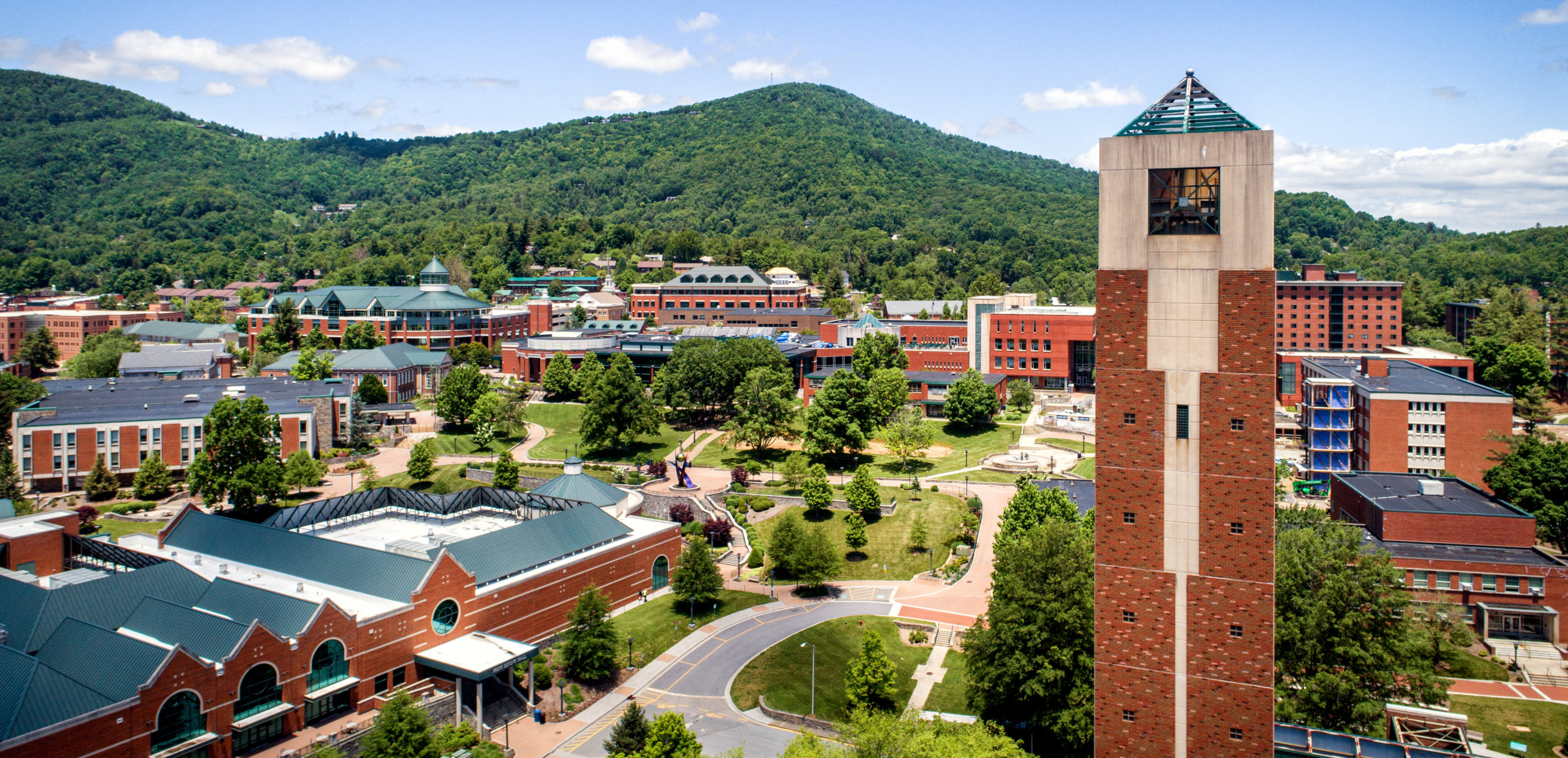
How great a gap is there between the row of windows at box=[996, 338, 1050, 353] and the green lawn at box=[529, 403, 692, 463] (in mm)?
42181

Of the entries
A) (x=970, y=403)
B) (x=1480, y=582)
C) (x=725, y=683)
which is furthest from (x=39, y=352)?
(x=1480, y=582)

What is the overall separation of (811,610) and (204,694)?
111 feet

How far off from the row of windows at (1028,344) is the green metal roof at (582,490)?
201 ft

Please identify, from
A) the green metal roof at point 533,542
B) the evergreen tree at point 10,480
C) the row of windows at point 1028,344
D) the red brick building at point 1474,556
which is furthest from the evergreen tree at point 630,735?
the row of windows at point 1028,344

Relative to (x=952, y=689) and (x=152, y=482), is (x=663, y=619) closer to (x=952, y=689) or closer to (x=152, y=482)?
(x=952, y=689)

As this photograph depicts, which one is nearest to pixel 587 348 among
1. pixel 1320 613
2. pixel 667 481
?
pixel 667 481

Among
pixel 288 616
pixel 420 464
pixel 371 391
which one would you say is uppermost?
pixel 371 391

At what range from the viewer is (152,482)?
79.9 meters

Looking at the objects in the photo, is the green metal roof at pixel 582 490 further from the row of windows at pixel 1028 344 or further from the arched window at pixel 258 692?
the row of windows at pixel 1028 344

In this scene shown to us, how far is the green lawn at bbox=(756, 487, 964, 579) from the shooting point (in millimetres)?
69938

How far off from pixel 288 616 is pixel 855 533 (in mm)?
37819

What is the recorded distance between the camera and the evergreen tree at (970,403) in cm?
9869

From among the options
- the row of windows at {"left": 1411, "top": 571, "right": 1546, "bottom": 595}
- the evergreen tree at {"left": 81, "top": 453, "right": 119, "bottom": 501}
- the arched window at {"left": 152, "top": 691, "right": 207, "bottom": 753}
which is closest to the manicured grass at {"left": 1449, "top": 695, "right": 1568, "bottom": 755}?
the row of windows at {"left": 1411, "top": 571, "right": 1546, "bottom": 595}

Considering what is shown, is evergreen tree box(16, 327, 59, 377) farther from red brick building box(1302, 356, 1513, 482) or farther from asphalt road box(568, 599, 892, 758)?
red brick building box(1302, 356, 1513, 482)
